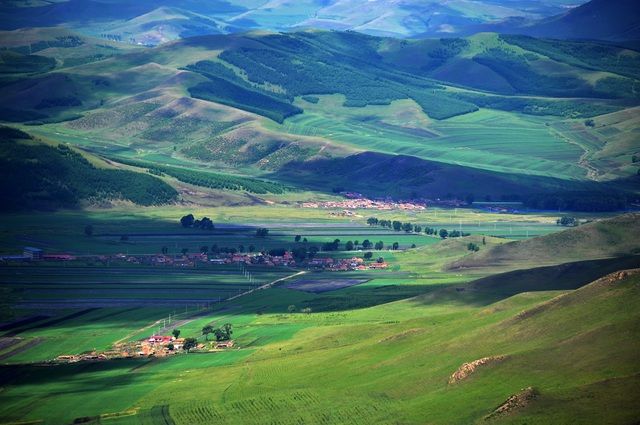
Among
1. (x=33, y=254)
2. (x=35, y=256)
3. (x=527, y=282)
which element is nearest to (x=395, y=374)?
(x=527, y=282)

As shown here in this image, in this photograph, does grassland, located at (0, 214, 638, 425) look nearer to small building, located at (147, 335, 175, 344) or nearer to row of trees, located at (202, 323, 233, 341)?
row of trees, located at (202, 323, 233, 341)

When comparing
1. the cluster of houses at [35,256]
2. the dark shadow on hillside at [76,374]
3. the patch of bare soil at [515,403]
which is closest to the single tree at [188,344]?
the dark shadow on hillside at [76,374]

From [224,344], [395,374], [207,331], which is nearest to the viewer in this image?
[395,374]

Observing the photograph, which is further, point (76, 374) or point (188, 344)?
point (188, 344)

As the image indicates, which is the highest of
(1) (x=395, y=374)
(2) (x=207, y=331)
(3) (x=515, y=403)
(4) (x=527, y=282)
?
(4) (x=527, y=282)

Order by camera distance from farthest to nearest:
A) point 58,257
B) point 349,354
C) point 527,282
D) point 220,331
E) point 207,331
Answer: point 58,257, point 527,282, point 207,331, point 220,331, point 349,354

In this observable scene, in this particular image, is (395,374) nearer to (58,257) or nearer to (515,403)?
(515,403)

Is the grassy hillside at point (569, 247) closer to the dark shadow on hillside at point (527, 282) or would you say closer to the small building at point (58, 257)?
the dark shadow on hillside at point (527, 282)

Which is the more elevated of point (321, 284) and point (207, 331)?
point (321, 284)

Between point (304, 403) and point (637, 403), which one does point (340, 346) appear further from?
point (637, 403)
